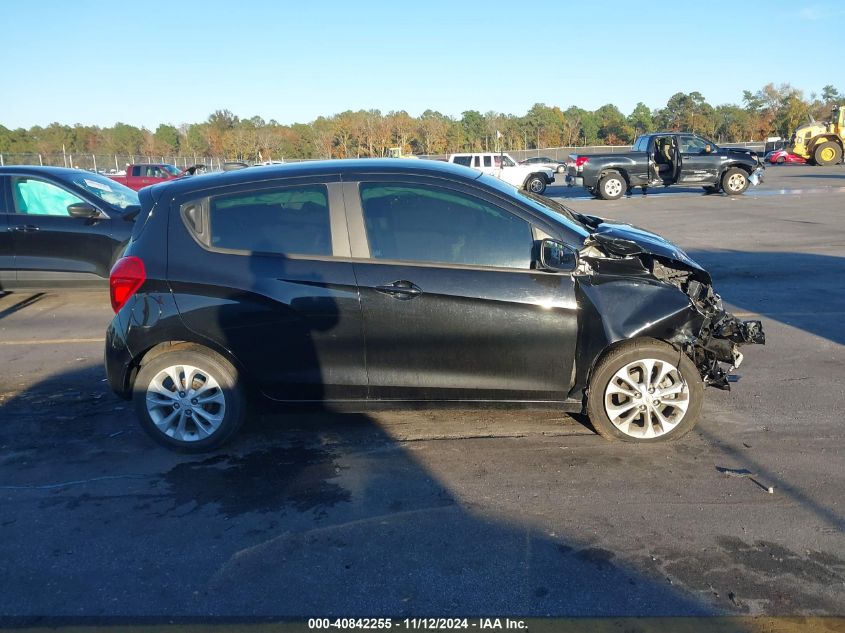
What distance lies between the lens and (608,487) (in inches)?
159

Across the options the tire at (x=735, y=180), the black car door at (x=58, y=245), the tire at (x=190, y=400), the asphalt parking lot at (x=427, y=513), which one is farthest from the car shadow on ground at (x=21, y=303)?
the tire at (x=735, y=180)

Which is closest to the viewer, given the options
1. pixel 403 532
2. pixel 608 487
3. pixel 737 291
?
pixel 403 532

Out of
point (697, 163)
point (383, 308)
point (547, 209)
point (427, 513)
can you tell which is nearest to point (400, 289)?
point (383, 308)

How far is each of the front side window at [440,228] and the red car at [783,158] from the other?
143 ft

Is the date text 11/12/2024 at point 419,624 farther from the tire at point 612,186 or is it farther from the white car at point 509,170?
the white car at point 509,170

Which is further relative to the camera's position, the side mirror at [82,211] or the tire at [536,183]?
the tire at [536,183]

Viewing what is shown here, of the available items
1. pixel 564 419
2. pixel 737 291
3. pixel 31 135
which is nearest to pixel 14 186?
pixel 564 419

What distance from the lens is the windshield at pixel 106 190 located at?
30.7 feet

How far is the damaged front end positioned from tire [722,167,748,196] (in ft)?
69.9

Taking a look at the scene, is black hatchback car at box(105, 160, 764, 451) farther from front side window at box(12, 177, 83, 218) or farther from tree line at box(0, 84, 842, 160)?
tree line at box(0, 84, 842, 160)

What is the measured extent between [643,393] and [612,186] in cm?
2111

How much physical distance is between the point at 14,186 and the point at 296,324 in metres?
6.74

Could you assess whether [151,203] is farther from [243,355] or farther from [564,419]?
[564,419]

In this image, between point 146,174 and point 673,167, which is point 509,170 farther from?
point 146,174
